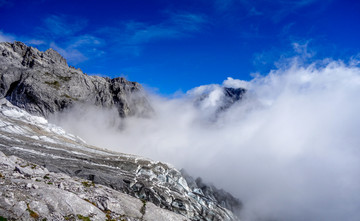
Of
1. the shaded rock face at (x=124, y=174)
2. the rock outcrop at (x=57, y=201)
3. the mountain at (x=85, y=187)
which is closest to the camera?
the rock outcrop at (x=57, y=201)

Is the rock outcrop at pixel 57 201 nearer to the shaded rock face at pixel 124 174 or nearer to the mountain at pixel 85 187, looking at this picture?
the mountain at pixel 85 187

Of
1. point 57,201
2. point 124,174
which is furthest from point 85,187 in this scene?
point 124,174

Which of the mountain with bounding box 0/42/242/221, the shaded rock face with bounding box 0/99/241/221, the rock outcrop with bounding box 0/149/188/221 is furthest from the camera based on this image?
the shaded rock face with bounding box 0/99/241/221

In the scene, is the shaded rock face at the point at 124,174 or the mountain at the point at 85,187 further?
the shaded rock face at the point at 124,174

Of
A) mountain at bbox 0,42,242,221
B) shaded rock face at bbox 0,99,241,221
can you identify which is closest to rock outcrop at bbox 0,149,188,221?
mountain at bbox 0,42,242,221

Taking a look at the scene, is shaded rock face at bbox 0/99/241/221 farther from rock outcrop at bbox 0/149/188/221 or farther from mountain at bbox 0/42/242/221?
rock outcrop at bbox 0/149/188/221

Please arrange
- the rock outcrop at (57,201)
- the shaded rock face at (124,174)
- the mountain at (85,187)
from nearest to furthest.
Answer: the rock outcrop at (57,201)
the mountain at (85,187)
the shaded rock face at (124,174)

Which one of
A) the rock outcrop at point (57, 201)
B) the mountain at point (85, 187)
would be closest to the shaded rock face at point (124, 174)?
the mountain at point (85, 187)

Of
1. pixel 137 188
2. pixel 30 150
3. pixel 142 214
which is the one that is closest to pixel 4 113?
pixel 30 150

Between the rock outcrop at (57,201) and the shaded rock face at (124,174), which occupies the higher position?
the shaded rock face at (124,174)

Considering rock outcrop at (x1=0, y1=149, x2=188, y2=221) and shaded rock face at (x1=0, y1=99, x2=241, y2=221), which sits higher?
shaded rock face at (x1=0, y1=99, x2=241, y2=221)

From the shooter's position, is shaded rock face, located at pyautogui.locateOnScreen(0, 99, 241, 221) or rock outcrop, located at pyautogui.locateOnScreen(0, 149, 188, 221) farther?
shaded rock face, located at pyautogui.locateOnScreen(0, 99, 241, 221)

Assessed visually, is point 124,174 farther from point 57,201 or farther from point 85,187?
point 57,201

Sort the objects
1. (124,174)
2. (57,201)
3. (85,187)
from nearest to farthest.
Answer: (57,201), (85,187), (124,174)
